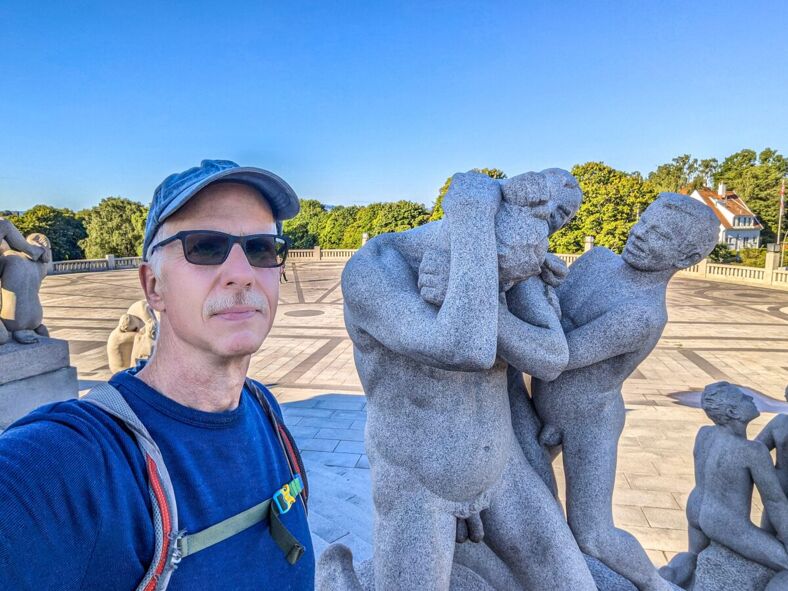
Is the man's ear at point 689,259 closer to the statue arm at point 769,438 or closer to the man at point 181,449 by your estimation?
the man at point 181,449

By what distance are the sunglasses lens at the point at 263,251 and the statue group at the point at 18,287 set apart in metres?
6.43

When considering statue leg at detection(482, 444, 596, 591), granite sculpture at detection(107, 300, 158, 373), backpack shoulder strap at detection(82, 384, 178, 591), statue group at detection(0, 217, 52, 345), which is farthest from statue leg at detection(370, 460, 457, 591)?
granite sculpture at detection(107, 300, 158, 373)

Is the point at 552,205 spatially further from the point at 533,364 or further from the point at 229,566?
the point at 229,566

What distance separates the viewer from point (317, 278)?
96.9 ft

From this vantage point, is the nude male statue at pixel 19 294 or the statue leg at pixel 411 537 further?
the nude male statue at pixel 19 294

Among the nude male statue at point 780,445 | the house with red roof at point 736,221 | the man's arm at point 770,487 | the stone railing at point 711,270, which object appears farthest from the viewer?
the house with red roof at point 736,221

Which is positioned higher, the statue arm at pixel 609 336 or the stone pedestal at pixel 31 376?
the statue arm at pixel 609 336

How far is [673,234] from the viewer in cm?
201

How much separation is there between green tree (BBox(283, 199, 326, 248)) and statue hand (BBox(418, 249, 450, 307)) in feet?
162

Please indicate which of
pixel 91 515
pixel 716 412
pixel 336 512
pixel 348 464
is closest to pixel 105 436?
pixel 91 515

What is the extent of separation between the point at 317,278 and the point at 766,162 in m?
53.4

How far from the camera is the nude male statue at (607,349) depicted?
2027mm

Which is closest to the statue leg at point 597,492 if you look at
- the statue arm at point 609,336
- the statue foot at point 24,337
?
the statue arm at point 609,336

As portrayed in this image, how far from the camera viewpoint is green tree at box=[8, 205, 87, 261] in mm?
39719
